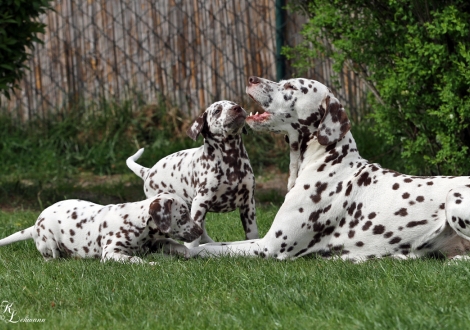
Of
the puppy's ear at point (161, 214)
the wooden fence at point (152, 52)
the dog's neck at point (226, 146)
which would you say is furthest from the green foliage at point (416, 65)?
the puppy's ear at point (161, 214)

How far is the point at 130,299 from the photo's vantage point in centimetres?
504

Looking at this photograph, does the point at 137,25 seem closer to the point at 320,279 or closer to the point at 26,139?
the point at 26,139

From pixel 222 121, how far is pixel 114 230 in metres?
1.35

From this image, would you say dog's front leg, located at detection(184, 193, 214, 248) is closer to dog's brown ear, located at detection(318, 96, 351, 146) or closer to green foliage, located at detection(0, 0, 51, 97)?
dog's brown ear, located at detection(318, 96, 351, 146)

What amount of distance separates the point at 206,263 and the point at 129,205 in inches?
42.7

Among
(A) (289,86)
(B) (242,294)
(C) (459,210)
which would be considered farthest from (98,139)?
(B) (242,294)

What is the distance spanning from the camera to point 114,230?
6.60 metres

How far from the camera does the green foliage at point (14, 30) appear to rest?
9.73m

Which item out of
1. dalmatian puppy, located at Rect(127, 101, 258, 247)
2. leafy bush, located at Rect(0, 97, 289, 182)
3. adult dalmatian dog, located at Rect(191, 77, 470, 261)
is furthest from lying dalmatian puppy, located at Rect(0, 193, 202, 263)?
leafy bush, located at Rect(0, 97, 289, 182)

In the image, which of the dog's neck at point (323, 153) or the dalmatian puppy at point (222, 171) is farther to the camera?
the dalmatian puppy at point (222, 171)

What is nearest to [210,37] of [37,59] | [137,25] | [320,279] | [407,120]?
[137,25]

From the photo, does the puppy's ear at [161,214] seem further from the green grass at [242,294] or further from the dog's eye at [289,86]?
the dog's eye at [289,86]

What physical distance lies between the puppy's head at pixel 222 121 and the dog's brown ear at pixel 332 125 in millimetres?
1008

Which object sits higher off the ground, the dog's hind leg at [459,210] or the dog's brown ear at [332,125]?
the dog's brown ear at [332,125]
